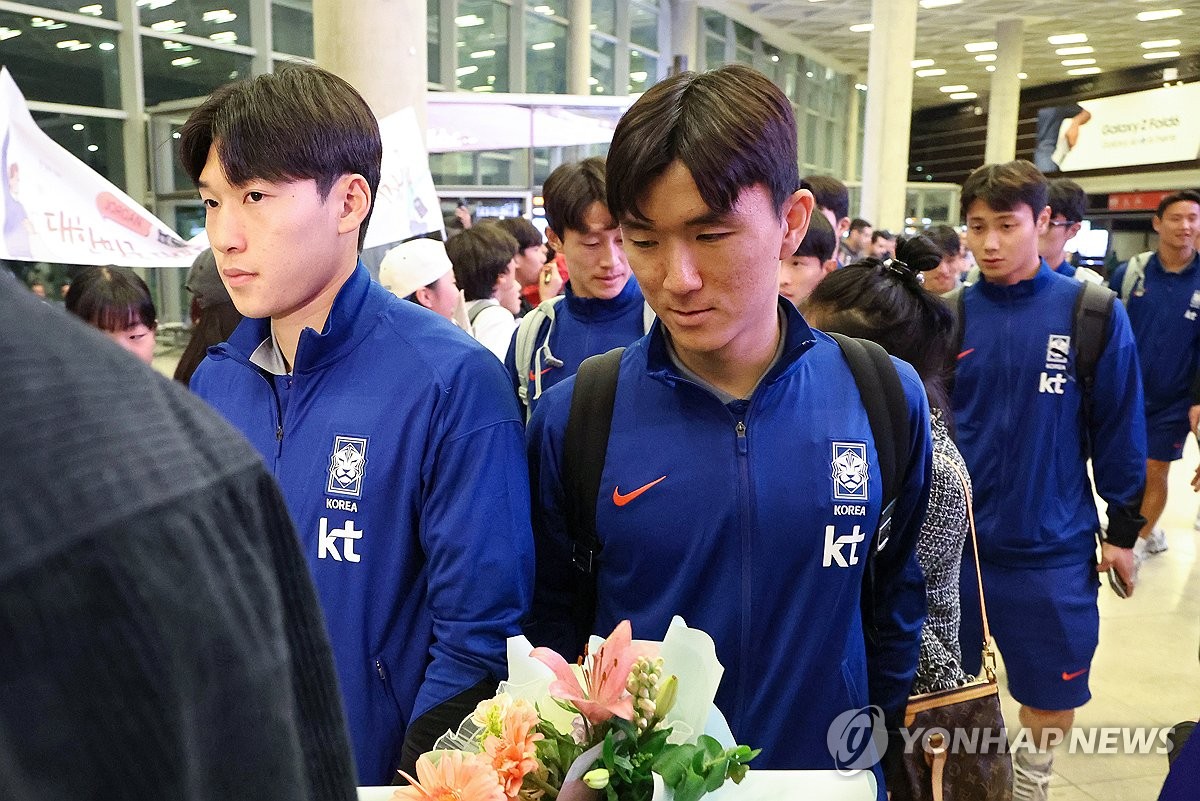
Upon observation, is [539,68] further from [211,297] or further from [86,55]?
[211,297]

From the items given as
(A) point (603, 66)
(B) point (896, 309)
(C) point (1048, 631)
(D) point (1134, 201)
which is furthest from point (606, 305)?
(D) point (1134, 201)

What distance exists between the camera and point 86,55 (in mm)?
10258

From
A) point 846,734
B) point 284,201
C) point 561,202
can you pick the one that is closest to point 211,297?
point 561,202

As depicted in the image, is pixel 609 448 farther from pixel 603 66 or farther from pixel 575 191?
pixel 603 66

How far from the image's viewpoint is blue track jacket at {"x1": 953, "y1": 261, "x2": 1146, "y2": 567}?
3188mm

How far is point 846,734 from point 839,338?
26.9 inches

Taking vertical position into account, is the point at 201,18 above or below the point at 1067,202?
above

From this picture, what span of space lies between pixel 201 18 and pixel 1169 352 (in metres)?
10.4

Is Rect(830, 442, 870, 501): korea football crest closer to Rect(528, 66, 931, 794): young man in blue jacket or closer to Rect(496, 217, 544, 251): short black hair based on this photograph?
Rect(528, 66, 931, 794): young man in blue jacket

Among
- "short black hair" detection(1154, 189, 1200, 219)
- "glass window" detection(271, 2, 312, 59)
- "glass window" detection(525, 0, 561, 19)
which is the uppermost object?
"glass window" detection(525, 0, 561, 19)

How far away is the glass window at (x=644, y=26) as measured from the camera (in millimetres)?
18453

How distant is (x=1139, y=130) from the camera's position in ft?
40.2

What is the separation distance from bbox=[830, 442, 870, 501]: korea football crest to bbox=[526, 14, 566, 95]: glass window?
49.1ft

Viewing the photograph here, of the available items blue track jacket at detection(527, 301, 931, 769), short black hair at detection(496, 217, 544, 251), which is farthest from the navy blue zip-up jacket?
blue track jacket at detection(527, 301, 931, 769)
